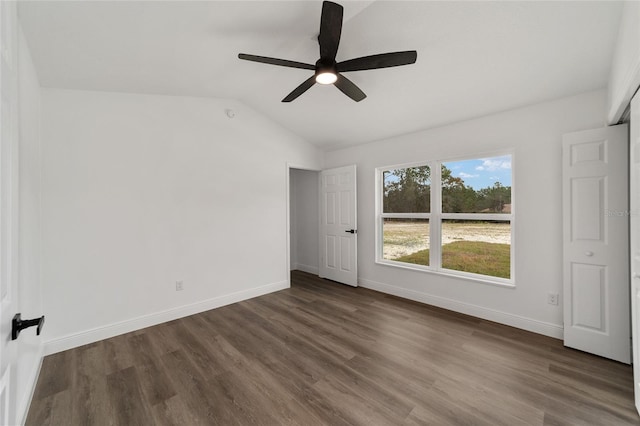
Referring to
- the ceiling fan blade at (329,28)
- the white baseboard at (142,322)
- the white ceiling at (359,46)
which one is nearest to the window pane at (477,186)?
the white ceiling at (359,46)

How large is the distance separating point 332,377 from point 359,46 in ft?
9.31

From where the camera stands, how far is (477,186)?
333cm

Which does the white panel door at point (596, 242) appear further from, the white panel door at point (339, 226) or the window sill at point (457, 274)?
the white panel door at point (339, 226)

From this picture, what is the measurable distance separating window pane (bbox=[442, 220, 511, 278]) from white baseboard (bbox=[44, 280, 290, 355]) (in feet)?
8.88

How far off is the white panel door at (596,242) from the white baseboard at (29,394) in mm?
4271

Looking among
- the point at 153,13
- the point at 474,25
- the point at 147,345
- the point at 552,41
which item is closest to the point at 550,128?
the point at 552,41

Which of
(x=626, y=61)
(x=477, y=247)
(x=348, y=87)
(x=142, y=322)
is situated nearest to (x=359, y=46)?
(x=348, y=87)

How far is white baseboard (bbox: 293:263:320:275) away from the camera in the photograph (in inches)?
211

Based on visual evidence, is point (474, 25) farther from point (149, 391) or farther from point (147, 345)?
point (147, 345)

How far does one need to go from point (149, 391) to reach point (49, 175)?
218 cm

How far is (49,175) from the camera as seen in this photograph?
2527mm

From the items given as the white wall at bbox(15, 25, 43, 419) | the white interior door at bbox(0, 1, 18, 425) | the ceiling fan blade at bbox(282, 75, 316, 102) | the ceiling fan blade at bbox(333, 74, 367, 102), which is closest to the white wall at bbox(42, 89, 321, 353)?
the white wall at bbox(15, 25, 43, 419)

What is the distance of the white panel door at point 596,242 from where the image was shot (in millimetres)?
2256

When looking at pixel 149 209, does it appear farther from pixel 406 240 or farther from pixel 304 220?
pixel 406 240
